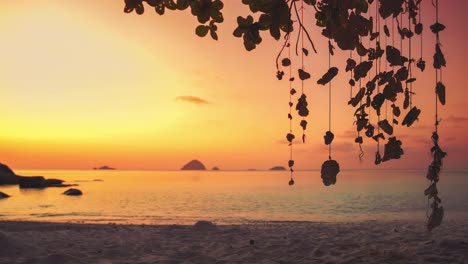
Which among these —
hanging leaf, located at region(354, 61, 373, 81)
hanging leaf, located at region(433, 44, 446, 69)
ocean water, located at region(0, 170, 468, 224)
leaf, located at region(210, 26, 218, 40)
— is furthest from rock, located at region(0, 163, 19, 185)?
hanging leaf, located at region(433, 44, 446, 69)

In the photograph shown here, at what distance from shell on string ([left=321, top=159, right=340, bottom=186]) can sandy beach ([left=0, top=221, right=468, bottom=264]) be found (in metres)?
8.59

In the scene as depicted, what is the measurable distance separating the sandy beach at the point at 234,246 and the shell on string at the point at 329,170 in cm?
859

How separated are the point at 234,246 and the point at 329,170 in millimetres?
10993

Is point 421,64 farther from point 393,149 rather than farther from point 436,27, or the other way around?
point 393,149

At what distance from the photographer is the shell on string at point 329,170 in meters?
2.45

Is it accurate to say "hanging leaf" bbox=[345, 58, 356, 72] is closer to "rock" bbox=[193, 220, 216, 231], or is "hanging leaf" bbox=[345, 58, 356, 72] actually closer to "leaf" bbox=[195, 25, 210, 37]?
"leaf" bbox=[195, 25, 210, 37]

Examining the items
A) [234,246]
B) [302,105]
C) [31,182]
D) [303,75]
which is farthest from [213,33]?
[31,182]

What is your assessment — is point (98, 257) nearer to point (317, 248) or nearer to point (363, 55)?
point (317, 248)

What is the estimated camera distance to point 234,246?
1292 centimetres

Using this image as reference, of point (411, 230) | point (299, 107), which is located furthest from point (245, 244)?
point (299, 107)

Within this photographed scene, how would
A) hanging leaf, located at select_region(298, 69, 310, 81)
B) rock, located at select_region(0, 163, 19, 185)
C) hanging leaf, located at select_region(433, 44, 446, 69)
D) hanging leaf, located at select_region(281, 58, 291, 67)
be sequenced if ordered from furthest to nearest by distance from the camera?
rock, located at select_region(0, 163, 19, 185)
hanging leaf, located at select_region(281, 58, 291, 67)
hanging leaf, located at select_region(298, 69, 310, 81)
hanging leaf, located at select_region(433, 44, 446, 69)

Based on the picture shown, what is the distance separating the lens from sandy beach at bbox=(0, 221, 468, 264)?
35.3 feet

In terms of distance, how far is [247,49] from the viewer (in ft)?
7.63

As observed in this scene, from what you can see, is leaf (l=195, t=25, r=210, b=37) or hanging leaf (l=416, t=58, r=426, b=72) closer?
leaf (l=195, t=25, r=210, b=37)
